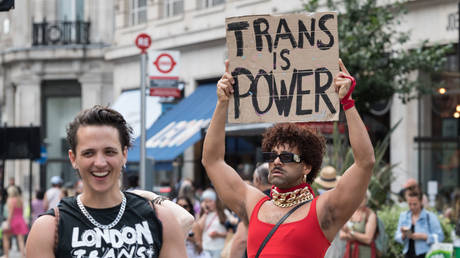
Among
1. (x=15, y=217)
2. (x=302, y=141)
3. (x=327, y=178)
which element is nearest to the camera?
(x=302, y=141)

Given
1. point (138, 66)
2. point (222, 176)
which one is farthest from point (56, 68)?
point (222, 176)

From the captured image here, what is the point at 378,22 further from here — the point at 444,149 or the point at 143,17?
the point at 143,17

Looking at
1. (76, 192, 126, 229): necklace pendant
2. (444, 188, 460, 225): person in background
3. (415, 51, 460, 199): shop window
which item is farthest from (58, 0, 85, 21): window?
(76, 192, 126, 229): necklace pendant

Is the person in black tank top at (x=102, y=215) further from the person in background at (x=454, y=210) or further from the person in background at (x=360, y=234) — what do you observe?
the person in background at (x=454, y=210)

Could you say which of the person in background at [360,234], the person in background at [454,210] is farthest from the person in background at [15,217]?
the person in background at [360,234]

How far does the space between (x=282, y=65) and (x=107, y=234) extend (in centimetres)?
207

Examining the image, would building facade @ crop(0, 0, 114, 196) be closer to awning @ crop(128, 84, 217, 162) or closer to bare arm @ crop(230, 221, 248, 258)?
awning @ crop(128, 84, 217, 162)

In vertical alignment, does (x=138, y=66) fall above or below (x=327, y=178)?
above

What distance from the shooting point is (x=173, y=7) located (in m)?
28.3

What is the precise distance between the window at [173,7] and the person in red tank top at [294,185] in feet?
73.1

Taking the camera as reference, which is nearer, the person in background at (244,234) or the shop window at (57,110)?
the person in background at (244,234)

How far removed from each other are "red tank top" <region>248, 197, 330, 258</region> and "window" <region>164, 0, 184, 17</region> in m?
22.8

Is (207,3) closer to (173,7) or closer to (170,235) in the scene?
(173,7)

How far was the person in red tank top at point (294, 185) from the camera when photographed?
524 centimetres
